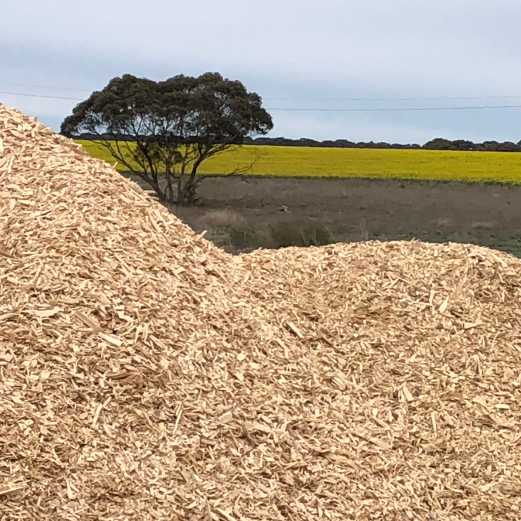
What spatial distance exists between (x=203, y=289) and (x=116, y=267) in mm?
601

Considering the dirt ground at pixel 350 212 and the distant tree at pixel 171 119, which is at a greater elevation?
the distant tree at pixel 171 119

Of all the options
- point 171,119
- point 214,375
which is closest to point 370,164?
point 171,119

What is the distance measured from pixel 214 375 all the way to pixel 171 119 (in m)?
25.1

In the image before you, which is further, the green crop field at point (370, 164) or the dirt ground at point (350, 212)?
the green crop field at point (370, 164)

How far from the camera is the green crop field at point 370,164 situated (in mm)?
31906

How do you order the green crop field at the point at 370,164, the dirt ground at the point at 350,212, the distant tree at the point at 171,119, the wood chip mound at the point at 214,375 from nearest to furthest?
the wood chip mound at the point at 214,375 → the dirt ground at the point at 350,212 → the distant tree at the point at 171,119 → the green crop field at the point at 370,164

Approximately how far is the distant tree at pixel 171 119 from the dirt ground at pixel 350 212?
193 cm

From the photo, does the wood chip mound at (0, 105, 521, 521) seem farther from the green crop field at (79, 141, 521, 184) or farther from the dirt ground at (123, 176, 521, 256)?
the green crop field at (79, 141, 521, 184)

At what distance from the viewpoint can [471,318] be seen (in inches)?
239

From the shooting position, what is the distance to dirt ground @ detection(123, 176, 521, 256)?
647 inches

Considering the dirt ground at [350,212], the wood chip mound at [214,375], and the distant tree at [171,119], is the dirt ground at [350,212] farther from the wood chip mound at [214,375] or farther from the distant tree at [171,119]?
the wood chip mound at [214,375]

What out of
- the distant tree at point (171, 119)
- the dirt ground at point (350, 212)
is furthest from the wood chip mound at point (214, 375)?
the distant tree at point (171, 119)

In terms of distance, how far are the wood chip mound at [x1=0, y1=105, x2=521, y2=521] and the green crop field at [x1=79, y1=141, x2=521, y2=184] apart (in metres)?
24.7

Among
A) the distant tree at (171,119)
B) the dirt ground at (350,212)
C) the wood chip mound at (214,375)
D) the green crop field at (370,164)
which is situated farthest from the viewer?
the green crop field at (370,164)
